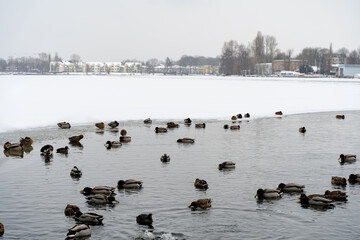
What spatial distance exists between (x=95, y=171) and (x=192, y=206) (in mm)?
4853

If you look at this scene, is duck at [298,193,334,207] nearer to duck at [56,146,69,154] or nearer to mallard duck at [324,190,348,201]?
mallard duck at [324,190,348,201]

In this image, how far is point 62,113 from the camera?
3106cm

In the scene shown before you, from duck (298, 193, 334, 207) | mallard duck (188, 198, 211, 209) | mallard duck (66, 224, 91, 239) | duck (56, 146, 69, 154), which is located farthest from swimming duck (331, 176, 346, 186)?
duck (56, 146, 69, 154)

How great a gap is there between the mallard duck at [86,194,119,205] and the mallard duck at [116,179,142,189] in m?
Answer: 1.24

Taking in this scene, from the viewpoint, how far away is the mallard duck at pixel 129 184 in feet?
41.9

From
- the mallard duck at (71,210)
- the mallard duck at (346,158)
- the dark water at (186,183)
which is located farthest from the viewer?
the mallard duck at (346,158)

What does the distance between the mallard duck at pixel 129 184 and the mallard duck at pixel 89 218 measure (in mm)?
2660

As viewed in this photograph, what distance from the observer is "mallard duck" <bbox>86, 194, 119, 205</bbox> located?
11.4 metres

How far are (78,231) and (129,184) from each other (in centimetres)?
365

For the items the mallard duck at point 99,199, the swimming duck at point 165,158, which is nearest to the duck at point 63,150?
the swimming duck at point 165,158

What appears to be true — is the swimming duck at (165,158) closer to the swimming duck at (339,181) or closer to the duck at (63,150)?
the duck at (63,150)

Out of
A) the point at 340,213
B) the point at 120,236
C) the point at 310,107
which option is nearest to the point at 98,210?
the point at 120,236

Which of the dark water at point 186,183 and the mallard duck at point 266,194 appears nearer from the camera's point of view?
the dark water at point 186,183

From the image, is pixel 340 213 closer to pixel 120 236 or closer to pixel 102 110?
pixel 120 236
